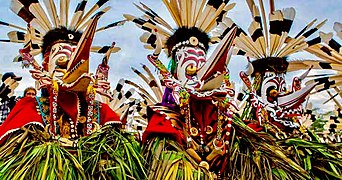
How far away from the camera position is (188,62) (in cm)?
257

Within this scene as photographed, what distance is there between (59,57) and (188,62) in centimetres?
67

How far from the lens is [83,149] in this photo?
6.97ft

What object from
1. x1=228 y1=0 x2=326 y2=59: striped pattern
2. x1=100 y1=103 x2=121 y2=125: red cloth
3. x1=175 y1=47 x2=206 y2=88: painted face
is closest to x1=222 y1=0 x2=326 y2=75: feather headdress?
x1=228 y1=0 x2=326 y2=59: striped pattern

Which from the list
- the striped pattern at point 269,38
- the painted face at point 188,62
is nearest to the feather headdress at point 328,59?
the striped pattern at point 269,38

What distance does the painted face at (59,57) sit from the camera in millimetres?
2525

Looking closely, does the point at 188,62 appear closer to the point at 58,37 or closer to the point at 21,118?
the point at 58,37

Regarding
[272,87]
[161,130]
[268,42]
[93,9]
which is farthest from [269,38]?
[161,130]

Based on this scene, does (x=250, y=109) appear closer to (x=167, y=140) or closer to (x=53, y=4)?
(x=167, y=140)

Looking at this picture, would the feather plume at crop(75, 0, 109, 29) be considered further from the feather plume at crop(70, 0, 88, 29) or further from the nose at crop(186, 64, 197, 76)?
the nose at crop(186, 64, 197, 76)

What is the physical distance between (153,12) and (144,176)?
114cm

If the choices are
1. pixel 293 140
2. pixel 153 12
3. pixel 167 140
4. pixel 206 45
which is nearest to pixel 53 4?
pixel 153 12

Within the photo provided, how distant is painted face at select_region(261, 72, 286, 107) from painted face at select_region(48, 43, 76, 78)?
4.61ft

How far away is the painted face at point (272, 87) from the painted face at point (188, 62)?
91 cm

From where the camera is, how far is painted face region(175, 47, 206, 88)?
2529 mm
